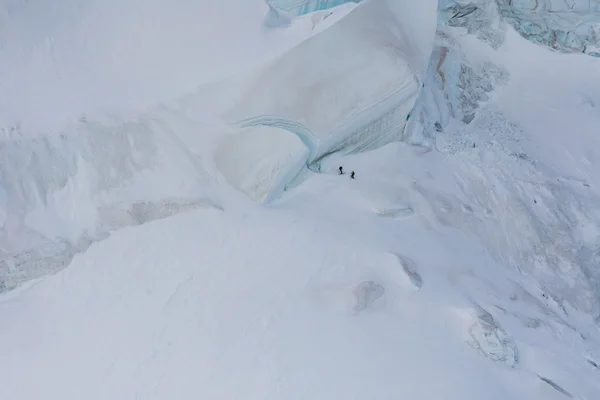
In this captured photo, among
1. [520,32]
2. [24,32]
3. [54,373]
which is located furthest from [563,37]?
[54,373]

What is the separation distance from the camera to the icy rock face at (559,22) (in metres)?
10.1

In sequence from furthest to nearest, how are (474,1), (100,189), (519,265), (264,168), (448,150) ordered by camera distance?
(474,1) → (448,150) → (519,265) → (264,168) → (100,189)

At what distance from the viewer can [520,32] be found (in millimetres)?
10062

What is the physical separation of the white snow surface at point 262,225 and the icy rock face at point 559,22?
3.03 m

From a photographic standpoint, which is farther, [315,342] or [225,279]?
[225,279]

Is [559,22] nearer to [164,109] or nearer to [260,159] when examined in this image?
[260,159]

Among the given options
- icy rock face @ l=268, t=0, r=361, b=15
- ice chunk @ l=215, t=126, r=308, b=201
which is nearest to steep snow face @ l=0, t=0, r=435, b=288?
ice chunk @ l=215, t=126, r=308, b=201

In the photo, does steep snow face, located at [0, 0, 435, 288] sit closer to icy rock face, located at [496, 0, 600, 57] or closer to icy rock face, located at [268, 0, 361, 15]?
icy rock face, located at [268, 0, 361, 15]

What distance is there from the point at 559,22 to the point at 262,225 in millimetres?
7207

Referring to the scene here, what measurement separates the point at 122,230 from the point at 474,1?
7.34 meters

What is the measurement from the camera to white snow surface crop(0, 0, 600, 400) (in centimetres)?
511

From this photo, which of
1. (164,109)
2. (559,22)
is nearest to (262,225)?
(164,109)

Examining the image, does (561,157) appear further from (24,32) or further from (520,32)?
(24,32)

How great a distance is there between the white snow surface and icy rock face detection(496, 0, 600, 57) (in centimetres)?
303
